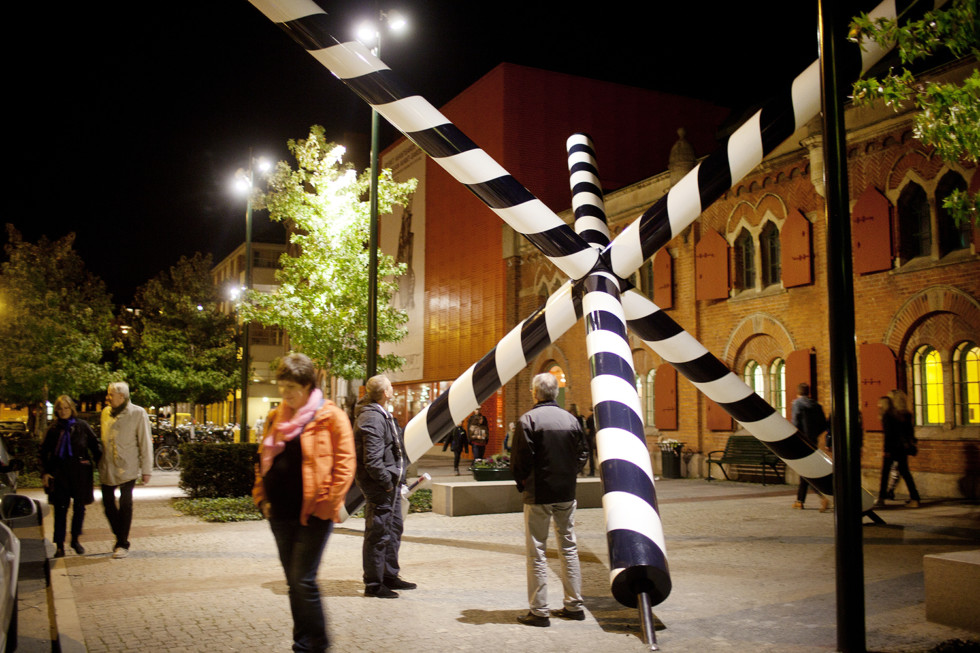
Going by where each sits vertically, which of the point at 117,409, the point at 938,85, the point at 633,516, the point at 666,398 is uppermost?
the point at 938,85

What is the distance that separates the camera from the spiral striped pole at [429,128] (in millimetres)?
5961

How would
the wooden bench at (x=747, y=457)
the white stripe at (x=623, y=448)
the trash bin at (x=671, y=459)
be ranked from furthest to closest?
the trash bin at (x=671, y=459) → the wooden bench at (x=747, y=457) → the white stripe at (x=623, y=448)

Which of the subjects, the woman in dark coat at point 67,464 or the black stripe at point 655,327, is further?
the woman in dark coat at point 67,464

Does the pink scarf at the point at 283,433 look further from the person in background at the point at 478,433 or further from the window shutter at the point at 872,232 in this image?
the person in background at the point at 478,433

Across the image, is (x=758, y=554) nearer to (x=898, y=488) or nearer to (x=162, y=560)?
(x=162, y=560)

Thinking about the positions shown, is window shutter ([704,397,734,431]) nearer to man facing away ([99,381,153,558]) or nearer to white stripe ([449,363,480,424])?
white stripe ([449,363,480,424])

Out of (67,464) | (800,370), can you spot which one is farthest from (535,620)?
(800,370)

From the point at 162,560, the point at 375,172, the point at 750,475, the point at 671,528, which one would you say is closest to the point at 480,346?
the point at 750,475

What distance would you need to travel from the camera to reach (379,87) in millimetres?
6180

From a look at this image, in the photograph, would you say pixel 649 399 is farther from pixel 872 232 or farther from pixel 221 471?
pixel 221 471

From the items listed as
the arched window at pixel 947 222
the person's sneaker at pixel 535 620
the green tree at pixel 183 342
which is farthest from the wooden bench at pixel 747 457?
the green tree at pixel 183 342

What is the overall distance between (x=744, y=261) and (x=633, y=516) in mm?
15173

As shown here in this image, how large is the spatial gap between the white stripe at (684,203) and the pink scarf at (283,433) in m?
3.69

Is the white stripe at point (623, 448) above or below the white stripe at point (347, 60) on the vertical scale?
below
